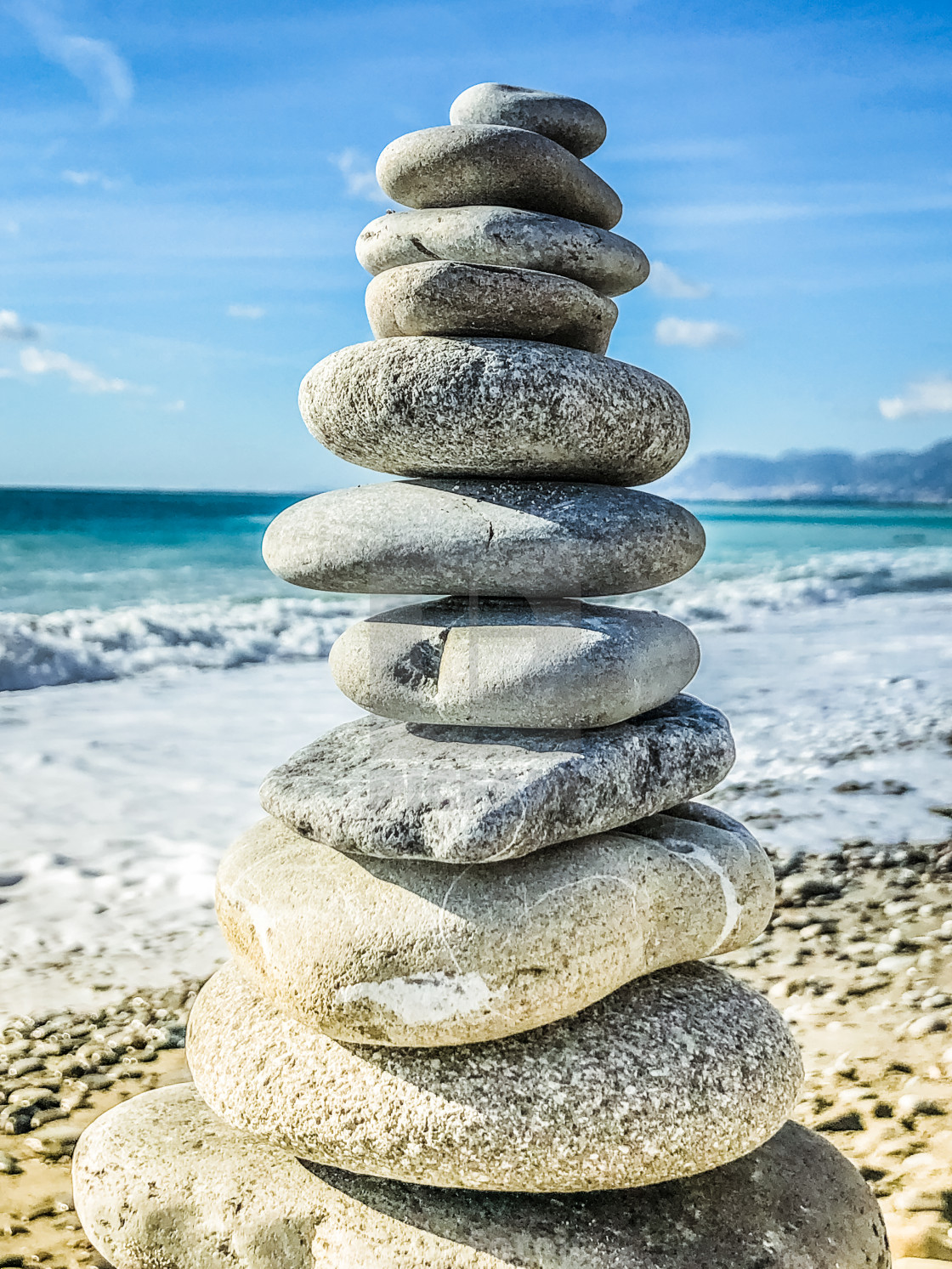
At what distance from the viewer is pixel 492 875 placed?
2840mm

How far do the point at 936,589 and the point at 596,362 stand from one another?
895 inches

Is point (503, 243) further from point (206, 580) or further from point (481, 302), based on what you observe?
point (206, 580)

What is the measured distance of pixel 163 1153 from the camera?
3.16 meters

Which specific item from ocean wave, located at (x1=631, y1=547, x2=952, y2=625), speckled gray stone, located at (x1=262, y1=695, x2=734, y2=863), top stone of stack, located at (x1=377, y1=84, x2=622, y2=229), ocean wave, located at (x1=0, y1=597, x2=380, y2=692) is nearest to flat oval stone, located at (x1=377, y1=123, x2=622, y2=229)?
top stone of stack, located at (x1=377, y1=84, x2=622, y2=229)

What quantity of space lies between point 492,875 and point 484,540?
88 centimetres

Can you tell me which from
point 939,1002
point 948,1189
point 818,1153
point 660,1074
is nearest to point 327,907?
point 660,1074

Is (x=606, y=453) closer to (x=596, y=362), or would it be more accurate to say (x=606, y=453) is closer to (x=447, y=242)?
(x=596, y=362)

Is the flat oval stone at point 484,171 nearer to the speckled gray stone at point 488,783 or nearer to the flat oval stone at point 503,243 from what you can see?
the flat oval stone at point 503,243

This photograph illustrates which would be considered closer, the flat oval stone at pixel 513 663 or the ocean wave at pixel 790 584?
the flat oval stone at pixel 513 663

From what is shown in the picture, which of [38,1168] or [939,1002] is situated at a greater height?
[939,1002]

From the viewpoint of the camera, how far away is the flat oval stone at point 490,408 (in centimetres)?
291

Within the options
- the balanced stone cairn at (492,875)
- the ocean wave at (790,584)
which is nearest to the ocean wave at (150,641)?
the ocean wave at (790,584)

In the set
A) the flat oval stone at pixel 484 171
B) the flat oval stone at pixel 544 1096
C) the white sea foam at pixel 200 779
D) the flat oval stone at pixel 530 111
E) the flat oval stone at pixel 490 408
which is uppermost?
the flat oval stone at pixel 530 111

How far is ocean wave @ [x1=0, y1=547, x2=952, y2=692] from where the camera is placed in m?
13.7
